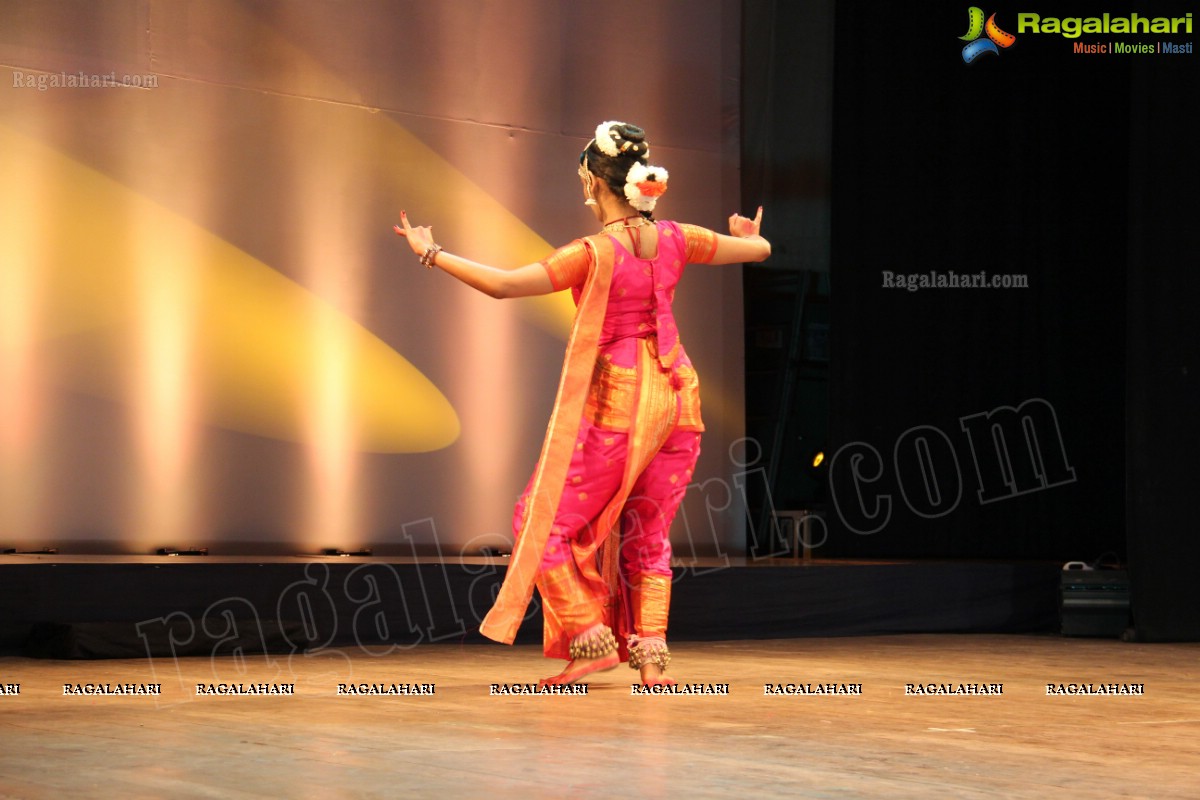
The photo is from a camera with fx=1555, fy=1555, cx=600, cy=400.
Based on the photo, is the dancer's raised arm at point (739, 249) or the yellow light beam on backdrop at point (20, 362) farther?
the yellow light beam on backdrop at point (20, 362)

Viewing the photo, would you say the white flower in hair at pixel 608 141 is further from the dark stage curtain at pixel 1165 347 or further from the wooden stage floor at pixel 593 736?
the dark stage curtain at pixel 1165 347

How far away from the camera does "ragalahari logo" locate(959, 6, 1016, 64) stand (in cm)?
743

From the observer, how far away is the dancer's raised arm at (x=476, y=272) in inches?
145

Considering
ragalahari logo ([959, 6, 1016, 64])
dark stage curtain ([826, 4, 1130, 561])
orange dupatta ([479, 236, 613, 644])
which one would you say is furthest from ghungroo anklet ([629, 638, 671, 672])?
ragalahari logo ([959, 6, 1016, 64])

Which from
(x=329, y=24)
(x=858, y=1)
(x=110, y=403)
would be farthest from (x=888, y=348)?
(x=110, y=403)

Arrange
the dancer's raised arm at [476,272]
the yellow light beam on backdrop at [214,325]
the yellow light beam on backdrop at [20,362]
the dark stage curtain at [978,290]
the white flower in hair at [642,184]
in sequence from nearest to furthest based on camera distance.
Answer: the dancer's raised arm at [476,272] < the white flower in hair at [642,184] < the yellow light beam on backdrop at [20,362] < the yellow light beam on backdrop at [214,325] < the dark stage curtain at [978,290]

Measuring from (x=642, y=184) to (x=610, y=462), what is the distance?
0.71 metres

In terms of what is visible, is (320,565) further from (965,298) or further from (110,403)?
(965,298)

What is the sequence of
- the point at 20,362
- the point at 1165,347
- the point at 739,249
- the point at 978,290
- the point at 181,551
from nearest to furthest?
the point at 739,249, the point at 20,362, the point at 181,551, the point at 1165,347, the point at 978,290

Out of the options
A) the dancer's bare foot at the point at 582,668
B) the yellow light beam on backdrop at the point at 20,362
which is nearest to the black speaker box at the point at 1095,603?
the dancer's bare foot at the point at 582,668

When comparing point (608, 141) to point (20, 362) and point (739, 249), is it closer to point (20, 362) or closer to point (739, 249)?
point (739, 249)

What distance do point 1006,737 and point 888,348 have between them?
4448 millimetres

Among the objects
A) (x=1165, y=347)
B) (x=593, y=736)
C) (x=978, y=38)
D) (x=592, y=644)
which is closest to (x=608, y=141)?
(x=592, y=644)

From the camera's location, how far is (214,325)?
5.92 meters
